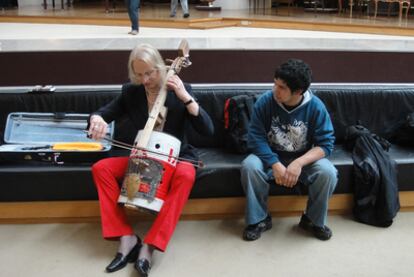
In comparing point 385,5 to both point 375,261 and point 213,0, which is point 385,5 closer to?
point 213,0

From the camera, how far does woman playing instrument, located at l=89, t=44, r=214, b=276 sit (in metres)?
2.10

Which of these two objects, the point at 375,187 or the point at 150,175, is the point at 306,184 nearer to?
the point at 375,187

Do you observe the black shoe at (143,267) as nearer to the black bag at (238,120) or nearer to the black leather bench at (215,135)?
the black leather bench at (215,135)

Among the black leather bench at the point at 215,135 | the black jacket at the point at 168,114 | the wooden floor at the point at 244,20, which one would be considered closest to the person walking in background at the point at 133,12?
the wooden floor at the point at 244,20

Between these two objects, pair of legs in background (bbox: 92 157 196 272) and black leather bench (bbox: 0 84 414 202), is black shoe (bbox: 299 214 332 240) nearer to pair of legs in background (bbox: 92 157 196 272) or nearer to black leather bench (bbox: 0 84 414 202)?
black leather bench (bbox: 0 84 414 202)

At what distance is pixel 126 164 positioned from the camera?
2.30 meters

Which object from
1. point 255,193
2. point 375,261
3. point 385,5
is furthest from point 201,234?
point 385,5

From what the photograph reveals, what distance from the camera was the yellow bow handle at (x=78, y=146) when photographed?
2469 millimetres

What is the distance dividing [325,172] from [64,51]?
1.88 metres

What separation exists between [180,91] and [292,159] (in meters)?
0.69

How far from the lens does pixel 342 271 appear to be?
2.07 metres

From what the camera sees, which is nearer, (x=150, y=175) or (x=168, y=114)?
(x=150, y=175)

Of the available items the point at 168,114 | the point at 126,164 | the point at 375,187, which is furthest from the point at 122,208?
the point at 375,187

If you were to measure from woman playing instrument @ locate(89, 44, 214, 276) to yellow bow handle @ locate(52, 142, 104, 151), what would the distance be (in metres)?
0.24
